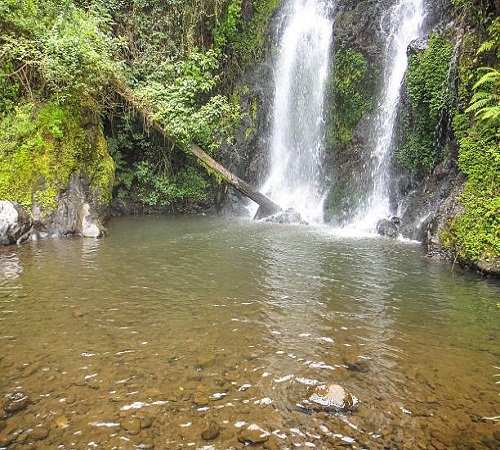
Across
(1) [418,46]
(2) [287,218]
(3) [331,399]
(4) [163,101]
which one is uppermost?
(1) [418,46]

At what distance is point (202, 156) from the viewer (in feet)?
37.6

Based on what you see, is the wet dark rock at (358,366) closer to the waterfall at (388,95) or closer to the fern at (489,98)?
the fern at (489,98)

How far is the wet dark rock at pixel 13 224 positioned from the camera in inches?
281

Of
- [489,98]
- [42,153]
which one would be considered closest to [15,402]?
[42,153]

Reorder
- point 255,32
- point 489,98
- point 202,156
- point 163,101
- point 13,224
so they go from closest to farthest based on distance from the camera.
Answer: point 489,98
point 13,224
point 163,101
point 202,156
point 255,32

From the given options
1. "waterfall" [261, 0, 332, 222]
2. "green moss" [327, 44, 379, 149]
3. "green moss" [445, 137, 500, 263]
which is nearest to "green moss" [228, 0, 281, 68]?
"waterfall" [261, 0, 332, 222]

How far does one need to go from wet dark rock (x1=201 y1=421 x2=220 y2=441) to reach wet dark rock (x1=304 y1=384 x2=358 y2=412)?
0.74 m

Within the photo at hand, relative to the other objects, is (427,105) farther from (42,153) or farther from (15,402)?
(15,402)

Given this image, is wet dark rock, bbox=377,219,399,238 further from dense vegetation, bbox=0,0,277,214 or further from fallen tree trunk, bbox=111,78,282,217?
dense vegetation, bbox=0,0,277,214

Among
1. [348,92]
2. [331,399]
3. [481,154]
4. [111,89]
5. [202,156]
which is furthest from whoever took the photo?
[348,92]

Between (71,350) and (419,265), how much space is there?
5986 millimetres

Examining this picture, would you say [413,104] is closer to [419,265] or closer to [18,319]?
[419,265]

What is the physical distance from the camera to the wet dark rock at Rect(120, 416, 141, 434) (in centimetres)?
242

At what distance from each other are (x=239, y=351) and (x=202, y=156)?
29.1 ft
